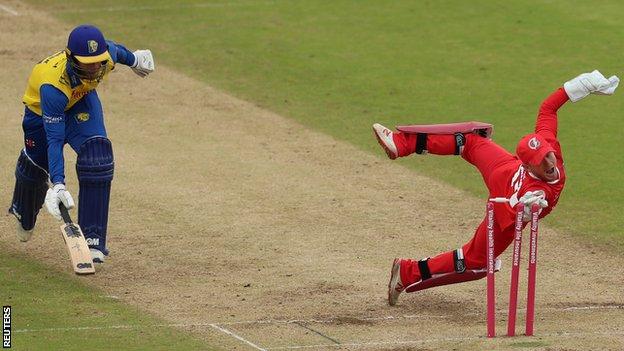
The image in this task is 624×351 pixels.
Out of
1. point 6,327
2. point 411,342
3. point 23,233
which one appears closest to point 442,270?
point 411,342

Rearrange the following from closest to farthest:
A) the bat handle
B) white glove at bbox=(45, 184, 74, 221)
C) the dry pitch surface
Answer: the dry pitch surface < white glove at bbox=(45, 184, 74, 221) < the bat handle

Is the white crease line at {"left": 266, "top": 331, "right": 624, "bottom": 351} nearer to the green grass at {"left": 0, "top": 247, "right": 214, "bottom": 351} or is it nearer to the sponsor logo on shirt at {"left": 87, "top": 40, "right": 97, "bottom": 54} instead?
the green grass at {"left": 0, "top": 247, "right": 214, "bottom": 351}

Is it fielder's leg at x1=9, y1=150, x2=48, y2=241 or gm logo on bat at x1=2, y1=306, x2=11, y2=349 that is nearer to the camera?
gm logo on bat at x1=2, y1=306, x2=11, y2=349

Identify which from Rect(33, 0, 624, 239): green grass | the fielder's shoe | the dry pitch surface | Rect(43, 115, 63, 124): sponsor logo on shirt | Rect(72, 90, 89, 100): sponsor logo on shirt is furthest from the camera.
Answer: Rect(33, 0, 624, 239): green grass

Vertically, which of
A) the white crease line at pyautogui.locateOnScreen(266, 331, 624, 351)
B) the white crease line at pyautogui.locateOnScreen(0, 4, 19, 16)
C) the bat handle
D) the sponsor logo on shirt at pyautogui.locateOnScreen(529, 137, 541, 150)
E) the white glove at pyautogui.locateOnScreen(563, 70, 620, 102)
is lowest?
the white crease line at pyautogui.locateOnScreen(266, 331, 624, 351)

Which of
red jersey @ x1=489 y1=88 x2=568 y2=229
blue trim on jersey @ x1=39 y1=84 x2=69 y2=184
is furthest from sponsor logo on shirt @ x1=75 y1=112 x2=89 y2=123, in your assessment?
red jersey @ x1=489 y1=88 x2=568 y2=229

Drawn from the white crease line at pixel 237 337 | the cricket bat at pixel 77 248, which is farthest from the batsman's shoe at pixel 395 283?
the cricket bat at pixel 77 248

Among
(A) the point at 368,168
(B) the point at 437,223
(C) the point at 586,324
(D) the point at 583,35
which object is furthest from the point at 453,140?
(D) the point at 583,35

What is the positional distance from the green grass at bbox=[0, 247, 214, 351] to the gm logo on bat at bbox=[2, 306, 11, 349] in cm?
4

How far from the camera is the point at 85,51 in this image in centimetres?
1295

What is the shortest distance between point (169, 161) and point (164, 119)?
2036 mm

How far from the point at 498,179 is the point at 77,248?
3635 mm

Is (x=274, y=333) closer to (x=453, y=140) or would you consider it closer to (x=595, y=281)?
(x=453, y=140)

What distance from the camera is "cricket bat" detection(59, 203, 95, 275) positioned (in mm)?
12586
